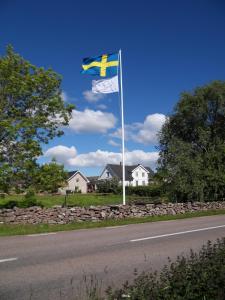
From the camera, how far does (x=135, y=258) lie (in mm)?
8891

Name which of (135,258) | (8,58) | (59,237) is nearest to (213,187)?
(8,58)

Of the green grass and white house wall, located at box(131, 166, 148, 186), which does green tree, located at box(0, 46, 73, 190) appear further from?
white house wall, located at box(131, 166, 148, 186)

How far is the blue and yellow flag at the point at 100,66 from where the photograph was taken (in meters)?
23.2

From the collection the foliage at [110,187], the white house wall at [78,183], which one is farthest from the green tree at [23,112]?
the white house wall at [78,183]

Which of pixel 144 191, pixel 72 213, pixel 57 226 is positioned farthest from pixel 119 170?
pixel 57 226

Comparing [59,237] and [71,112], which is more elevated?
[71,112]

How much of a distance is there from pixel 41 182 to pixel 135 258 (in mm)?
14035

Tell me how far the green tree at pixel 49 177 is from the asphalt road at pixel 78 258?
857cm

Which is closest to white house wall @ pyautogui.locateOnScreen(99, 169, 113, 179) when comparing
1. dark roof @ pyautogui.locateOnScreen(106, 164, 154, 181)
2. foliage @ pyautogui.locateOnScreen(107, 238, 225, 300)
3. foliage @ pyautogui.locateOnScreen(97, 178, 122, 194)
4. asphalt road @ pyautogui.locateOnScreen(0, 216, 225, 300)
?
dark roof @ pyautogui.locateOnScreen(106, 164, 154, 181)

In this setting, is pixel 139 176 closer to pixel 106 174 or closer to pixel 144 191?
pixel 106 174

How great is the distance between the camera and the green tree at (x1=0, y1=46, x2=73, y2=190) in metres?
21.4

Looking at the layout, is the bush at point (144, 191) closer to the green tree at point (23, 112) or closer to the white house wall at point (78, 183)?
the white house wall at point (78, 183)

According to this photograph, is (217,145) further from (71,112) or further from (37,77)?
(37,77)

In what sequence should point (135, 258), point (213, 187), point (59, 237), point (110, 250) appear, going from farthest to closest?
point (213, 187) → point (59, 237) → point (110, 250) → point (135, 258)
